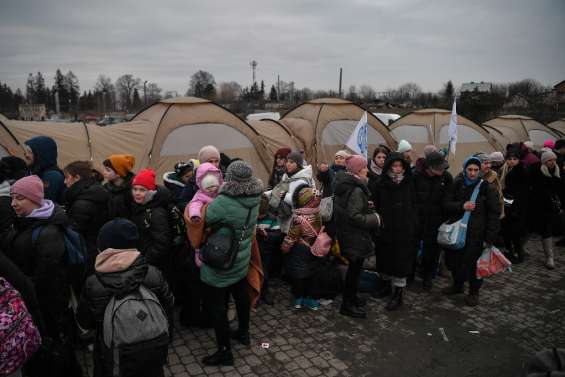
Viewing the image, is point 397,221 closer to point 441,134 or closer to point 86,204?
point 86,204

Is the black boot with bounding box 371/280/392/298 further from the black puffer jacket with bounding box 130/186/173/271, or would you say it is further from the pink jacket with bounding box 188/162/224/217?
the black puffer jacket with bounding box 130/186/173/271

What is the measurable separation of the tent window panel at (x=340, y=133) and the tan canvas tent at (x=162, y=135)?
7.65 feet

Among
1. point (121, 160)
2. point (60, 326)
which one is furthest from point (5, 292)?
point (121, 160)

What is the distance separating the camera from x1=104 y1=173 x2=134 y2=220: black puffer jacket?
3.96 meters

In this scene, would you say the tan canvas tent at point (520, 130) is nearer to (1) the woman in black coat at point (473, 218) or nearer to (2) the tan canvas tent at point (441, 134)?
(2) the tan canvas tent at point (441, 134)

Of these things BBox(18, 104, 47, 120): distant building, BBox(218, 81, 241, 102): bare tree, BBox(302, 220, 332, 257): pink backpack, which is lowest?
BBox(302, 220, 332, 257): pink backpack

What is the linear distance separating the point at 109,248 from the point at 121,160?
1851mm

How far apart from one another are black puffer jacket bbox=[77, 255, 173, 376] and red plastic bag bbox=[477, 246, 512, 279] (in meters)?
3.99

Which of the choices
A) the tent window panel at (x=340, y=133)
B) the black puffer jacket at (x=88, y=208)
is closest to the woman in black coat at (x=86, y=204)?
the black puffer jacket at (x=88, y=208)

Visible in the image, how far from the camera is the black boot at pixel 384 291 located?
5.18 metres

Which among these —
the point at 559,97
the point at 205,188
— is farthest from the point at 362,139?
the point at 559,97

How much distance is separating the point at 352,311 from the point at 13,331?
11.1 feet

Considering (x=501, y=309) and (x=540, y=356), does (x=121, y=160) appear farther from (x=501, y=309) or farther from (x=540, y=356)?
(x=501, y=309)

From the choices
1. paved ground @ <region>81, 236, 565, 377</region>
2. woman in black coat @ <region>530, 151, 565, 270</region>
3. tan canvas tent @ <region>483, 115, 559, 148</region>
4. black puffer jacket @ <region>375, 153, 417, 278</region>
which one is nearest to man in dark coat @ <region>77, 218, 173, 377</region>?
paved ground @ <region>81, 236, 565, 377</region>
